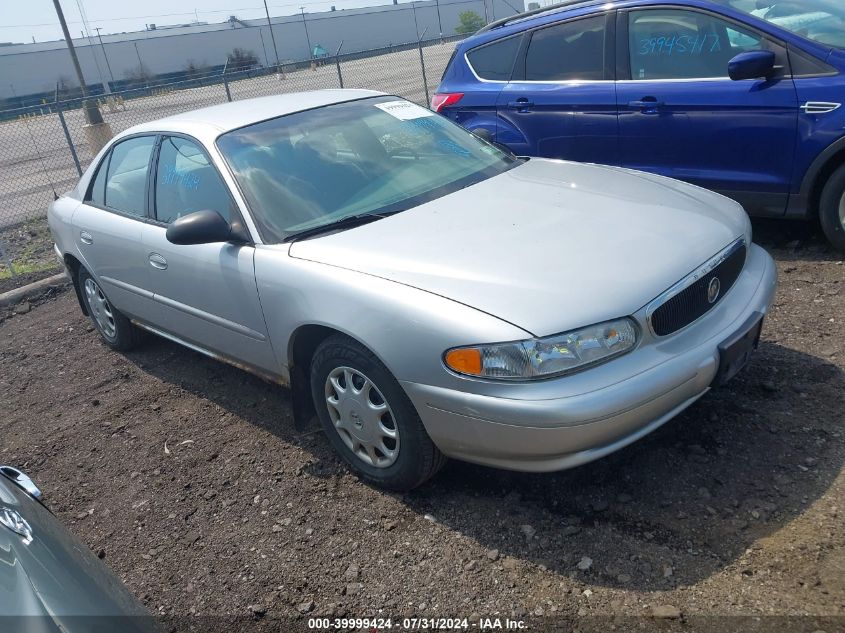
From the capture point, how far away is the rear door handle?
6000mm

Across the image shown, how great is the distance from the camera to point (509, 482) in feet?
10.6

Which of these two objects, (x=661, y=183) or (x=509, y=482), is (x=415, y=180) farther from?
(x=509, y=482)

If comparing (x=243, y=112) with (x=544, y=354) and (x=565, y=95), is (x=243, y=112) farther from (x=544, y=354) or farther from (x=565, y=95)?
(x=565, y=95)

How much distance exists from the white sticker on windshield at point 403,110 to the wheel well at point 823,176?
248cm

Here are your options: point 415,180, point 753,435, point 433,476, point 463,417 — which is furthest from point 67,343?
point 753,435

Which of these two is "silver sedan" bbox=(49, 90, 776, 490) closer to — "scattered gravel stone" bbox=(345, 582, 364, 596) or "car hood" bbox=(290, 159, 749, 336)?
"car hood" bbox=(290, 159, 749, 336)

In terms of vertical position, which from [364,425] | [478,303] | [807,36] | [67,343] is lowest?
[67,343]

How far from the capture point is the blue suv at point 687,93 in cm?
472

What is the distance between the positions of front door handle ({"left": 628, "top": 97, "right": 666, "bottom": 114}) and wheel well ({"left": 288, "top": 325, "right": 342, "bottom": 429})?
3.27 metres

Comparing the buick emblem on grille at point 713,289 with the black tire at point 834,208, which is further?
the black tire at point 834,208

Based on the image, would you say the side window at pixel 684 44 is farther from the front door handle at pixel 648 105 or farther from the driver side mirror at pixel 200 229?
the driver side mirror at pixel 200 229

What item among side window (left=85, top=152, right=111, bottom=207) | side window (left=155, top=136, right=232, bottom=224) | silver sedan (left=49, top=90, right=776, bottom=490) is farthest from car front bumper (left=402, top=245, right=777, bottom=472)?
side window (left=85, top=152, right=111, bottom=207)

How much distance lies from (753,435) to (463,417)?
1.36 metres

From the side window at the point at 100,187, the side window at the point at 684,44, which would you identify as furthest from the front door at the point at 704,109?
the side window at the point at 100,187
